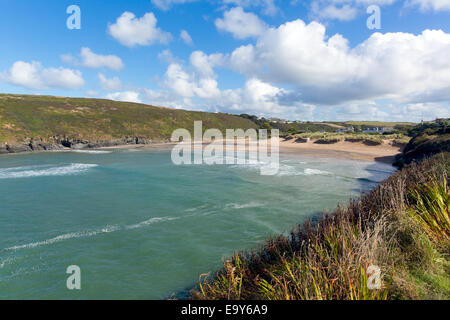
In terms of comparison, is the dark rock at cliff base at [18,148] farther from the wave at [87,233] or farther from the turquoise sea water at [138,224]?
the wave at [87,233]

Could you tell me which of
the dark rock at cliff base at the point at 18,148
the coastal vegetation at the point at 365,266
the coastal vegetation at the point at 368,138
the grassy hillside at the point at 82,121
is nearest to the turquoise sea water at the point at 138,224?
the coastal vegetation at the point at 365,266

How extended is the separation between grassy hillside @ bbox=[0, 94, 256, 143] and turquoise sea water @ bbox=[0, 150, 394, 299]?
41669 millimetres

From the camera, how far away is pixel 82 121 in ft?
221

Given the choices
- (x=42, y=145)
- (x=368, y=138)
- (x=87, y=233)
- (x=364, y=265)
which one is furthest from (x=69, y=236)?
(x=42, y=145)

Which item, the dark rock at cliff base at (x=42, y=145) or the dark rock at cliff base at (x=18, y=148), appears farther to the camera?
the dark rock at cliff base at (x=42, y=145)

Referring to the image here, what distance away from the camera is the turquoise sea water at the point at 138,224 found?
710 cm

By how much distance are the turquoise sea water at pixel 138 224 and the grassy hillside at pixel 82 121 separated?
4167 cm

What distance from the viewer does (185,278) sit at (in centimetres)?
713

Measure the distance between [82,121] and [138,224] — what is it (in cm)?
6868

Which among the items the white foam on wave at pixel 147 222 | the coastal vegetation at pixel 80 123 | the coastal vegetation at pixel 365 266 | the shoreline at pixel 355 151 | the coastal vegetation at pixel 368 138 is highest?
the coastal vegetation at pixel 80 123

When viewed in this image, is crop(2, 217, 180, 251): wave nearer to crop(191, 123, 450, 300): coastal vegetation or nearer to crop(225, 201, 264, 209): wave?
crop(225, 201, 264, 209): wave

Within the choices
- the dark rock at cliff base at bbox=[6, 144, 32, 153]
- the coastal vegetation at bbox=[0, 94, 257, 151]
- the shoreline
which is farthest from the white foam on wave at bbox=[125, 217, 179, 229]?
the coastal vegetation at bbox=[0, 94, 257, 151]

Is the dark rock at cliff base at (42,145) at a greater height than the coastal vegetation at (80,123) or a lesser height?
lesser

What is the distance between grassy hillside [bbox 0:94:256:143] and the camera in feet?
180
